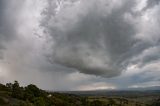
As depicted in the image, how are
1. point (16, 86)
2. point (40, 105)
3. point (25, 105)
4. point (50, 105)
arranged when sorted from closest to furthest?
point (25, 105) → point (40, 105) → point (50, 105) → point (16, 86)

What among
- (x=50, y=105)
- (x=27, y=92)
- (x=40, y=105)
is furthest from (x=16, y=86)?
(x=40, y=105)

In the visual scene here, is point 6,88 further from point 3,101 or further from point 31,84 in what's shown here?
point 3,101

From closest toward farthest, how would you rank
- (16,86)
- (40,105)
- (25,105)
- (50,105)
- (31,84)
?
1. (25,105)
2. (40,105)
3. (50,105)
4. (16,86)
5. (31,84)

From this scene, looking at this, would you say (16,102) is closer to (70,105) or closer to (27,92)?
(27,92)

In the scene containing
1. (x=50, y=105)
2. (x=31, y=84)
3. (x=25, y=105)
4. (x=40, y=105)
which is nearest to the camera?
(x=25, y=105)

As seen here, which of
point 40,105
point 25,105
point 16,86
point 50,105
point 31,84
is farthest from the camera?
point 31,84

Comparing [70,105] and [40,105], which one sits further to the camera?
[70,105]

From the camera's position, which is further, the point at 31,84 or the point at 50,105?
the point at 31,84

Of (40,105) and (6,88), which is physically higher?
(6,88)

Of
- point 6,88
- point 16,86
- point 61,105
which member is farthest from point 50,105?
point 6,88
